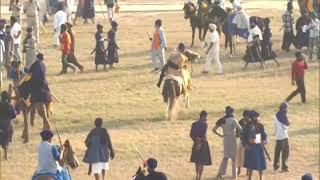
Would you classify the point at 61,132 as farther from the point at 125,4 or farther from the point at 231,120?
the point at 125,4

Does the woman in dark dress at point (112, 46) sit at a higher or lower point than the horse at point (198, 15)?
lower

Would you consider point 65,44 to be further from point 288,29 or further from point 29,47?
point 288,29

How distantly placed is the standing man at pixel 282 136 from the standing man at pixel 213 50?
6802mm

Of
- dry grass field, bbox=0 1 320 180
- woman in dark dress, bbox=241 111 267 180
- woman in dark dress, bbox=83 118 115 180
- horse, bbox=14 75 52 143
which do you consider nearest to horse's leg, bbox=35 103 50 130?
horse, bbox=14 75 52 143

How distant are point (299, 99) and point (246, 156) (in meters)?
6.50

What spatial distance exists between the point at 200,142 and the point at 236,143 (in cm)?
72

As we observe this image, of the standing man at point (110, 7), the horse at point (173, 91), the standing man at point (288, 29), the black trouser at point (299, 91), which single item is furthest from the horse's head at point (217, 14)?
the horse at point (173, 91)

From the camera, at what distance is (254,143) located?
14531 millimetres

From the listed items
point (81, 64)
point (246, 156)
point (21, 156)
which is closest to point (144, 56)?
point (81, 64)

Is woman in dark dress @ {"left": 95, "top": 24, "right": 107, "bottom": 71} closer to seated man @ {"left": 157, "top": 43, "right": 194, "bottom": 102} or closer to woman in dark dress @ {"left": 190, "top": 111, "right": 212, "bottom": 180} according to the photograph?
seated man @ {"left": 157, "top": 43, "right": 194, "bottom": 102}

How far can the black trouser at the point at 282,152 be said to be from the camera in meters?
15.5

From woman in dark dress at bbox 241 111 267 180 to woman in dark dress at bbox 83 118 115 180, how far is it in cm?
226

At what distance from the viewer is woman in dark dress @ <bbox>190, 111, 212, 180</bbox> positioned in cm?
1459

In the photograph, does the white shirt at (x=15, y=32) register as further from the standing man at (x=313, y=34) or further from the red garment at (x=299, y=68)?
the standing man at (x=313, y=34)
